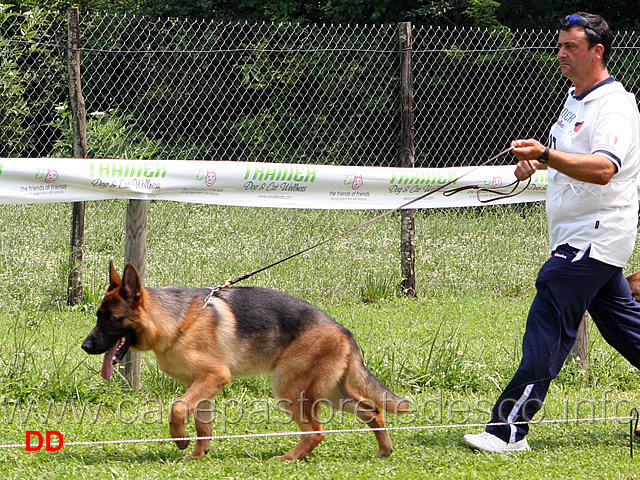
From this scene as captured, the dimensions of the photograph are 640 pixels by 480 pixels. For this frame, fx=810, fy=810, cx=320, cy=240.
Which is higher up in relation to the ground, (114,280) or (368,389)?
(114,280)

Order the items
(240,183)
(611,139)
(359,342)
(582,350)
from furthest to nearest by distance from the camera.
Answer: (359,342), (582,350), (240,183), (611,139)

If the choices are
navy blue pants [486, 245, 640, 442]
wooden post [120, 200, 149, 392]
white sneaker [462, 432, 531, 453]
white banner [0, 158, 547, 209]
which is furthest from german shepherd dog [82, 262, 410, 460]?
white banner [0, 158, 547, 209]

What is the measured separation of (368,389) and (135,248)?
182 centimetres

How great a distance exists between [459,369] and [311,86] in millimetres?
4293

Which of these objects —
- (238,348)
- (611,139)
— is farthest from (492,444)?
(611,139)

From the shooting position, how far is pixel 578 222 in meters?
4.11

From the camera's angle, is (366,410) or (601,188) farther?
(366,410)

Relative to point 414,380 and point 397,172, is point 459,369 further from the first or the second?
point 397,172

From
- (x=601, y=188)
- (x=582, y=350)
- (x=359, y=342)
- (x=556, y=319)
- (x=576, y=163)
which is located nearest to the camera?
(x=576, y=163)

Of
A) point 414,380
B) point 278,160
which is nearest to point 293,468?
point 414,380

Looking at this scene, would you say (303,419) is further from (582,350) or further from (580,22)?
(582,350)

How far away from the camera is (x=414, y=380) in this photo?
5551 millimetres

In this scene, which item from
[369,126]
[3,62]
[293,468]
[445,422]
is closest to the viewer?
[293,468]

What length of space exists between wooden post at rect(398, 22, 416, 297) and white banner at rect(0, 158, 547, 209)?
140 centimetres
